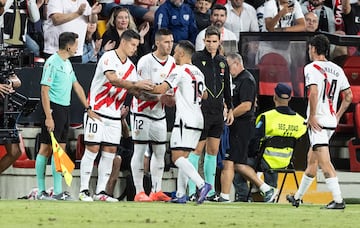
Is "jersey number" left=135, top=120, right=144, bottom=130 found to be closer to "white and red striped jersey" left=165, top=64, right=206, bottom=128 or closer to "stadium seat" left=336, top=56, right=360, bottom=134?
"white and red striped jersey" left=165, top=64, right=206, bottom=128

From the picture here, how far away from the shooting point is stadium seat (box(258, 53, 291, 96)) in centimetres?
2066

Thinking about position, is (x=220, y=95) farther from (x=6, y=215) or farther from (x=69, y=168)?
(x=6, y=215)

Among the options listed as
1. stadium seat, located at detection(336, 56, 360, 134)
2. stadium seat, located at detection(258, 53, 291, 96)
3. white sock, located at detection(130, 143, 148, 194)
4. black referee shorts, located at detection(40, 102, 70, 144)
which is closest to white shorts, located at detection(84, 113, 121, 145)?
black referee shorts, located at detection(40, 102, 70, 144)

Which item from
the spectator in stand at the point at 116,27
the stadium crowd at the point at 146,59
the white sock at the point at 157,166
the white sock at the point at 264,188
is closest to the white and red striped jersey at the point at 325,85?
the stadium crowd at the point at 146,59

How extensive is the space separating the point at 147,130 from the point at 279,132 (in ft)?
7.44

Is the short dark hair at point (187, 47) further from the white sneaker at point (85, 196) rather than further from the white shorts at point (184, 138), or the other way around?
the white sneaker at point (85, 196)

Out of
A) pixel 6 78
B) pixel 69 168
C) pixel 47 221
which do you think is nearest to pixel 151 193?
pixel 69 168

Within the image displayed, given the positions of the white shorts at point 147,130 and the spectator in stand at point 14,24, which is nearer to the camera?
the white shorts at point 147,130

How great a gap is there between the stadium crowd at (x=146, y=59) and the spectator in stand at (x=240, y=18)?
2 cm

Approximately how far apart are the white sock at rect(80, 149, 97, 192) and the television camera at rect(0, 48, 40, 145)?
0.97 metres

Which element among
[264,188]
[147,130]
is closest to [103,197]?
[147,130]

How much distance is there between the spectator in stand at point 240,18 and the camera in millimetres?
21828

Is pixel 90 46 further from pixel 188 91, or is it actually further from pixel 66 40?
pixel 188 91

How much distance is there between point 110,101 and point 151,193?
1.41 metres
